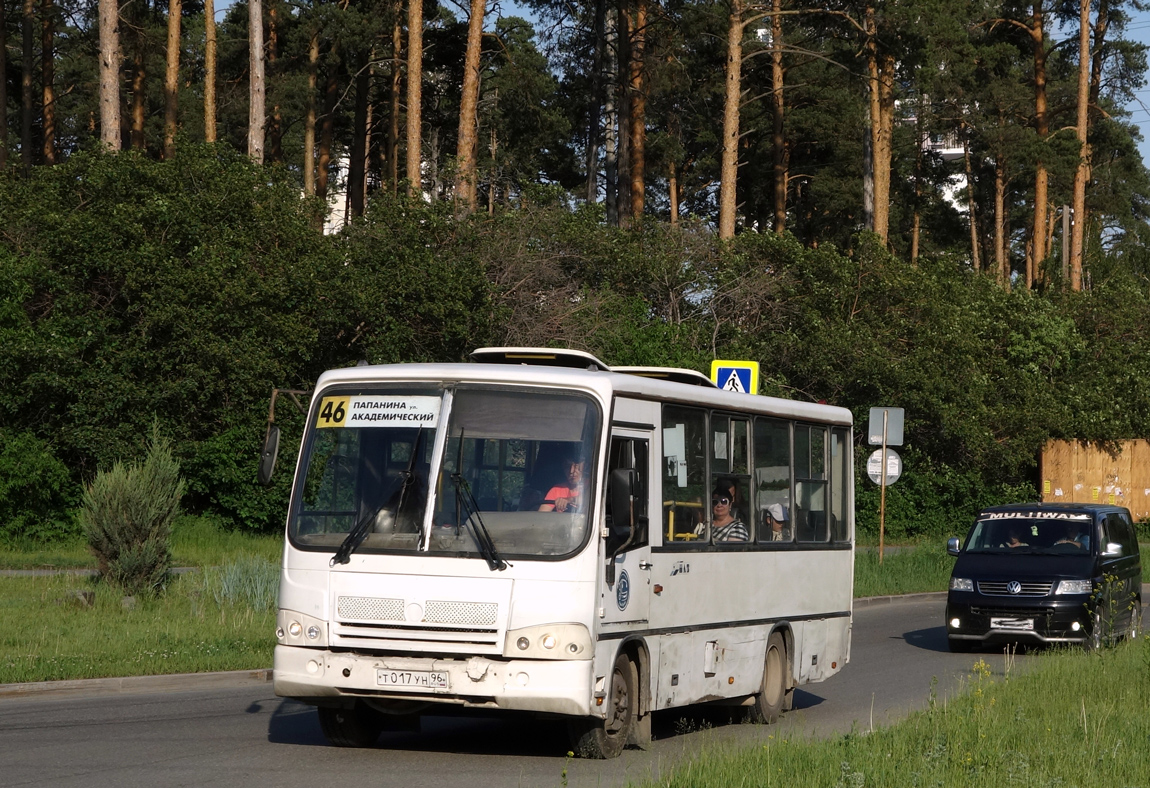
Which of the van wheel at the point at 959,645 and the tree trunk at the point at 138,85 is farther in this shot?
the tree trunk at the point at 138,85

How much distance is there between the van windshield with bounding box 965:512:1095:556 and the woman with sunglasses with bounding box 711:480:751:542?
8.79m

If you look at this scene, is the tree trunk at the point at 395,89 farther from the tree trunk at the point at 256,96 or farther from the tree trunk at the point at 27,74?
the tree trunk at the point at 27,74

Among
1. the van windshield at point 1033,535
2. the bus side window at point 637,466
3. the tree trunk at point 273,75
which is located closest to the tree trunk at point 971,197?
the tree trunk at point 273,75

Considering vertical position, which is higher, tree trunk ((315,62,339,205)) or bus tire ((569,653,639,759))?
tree trunk ((315,62,339,205))

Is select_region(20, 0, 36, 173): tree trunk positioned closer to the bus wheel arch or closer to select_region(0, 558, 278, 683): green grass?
select_region(0, 558, 278, 683): green grass

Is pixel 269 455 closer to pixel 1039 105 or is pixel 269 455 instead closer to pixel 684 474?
pixel 684 474

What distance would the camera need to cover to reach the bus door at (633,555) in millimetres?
→ 9641

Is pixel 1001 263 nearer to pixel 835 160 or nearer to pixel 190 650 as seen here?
pixel 835 160

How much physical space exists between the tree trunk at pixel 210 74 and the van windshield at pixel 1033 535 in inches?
928

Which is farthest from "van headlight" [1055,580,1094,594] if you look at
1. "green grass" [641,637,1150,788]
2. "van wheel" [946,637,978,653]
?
"green grass" [641,637,1150,788]

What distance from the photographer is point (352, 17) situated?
40.6 meters

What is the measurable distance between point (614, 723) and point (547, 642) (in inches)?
36.9

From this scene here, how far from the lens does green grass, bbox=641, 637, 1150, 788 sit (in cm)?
761

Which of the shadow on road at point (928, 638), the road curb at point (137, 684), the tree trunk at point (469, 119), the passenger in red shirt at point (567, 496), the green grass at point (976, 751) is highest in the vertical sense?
the tree trunk at point (469, 119)
